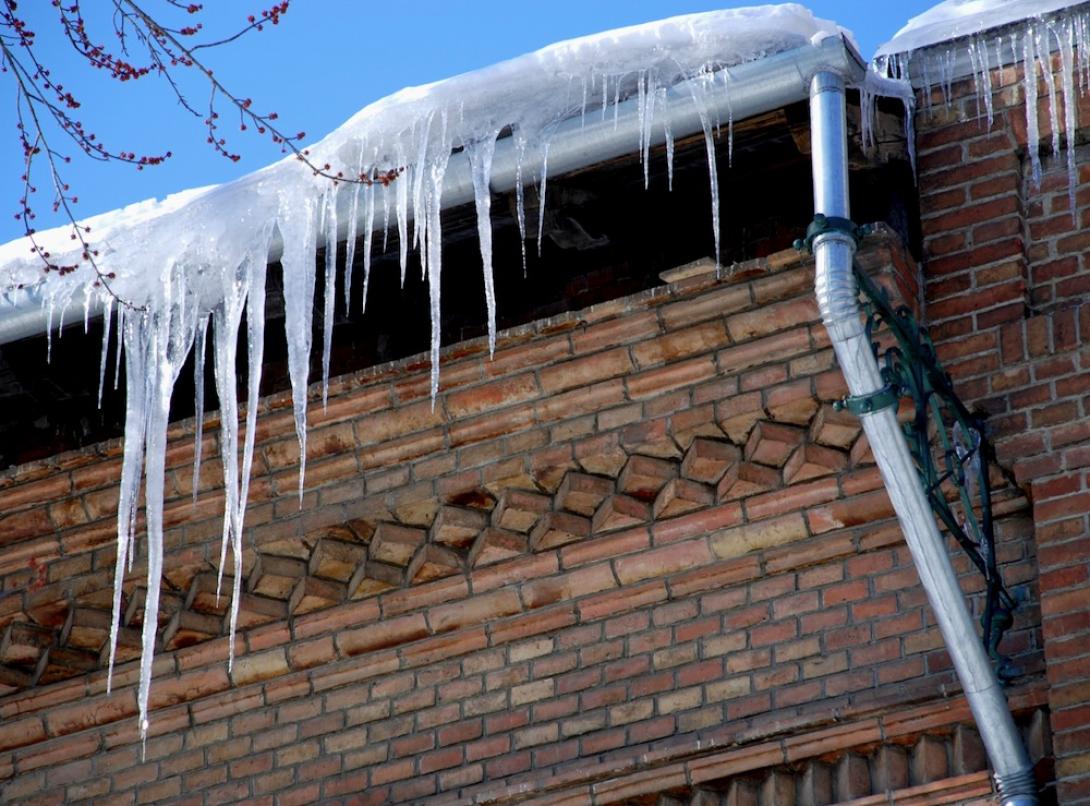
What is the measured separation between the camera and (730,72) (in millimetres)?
5562

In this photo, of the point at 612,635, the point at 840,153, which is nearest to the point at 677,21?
the point at 840,153

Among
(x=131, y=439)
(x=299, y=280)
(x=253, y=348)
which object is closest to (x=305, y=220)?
(x=299, y=280)

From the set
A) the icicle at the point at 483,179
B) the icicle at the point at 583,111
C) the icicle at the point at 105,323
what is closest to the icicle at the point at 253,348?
the icicle at the point at 105,323

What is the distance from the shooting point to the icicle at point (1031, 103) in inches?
232

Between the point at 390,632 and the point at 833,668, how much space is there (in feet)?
4.23

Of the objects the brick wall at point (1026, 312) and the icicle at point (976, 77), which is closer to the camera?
the brick wall at point (1026, 312)

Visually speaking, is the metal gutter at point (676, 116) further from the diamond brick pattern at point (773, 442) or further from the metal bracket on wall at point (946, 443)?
the diamond brick pattern at point (773, 442)

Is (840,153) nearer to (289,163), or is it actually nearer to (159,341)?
(289,163)

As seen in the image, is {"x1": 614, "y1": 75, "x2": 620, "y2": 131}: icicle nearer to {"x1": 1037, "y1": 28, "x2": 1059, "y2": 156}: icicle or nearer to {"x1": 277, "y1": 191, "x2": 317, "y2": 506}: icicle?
{"x1": 277, "y1": 191, "x2": 317, "y2": 506}: icicle

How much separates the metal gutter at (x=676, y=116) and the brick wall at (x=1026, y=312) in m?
0.56

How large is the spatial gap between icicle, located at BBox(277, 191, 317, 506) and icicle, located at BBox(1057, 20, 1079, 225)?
6.75 ft

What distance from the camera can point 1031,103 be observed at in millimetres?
5914

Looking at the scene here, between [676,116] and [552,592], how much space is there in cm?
134

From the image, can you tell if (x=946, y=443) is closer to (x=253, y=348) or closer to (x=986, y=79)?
(x=986, y=79)
